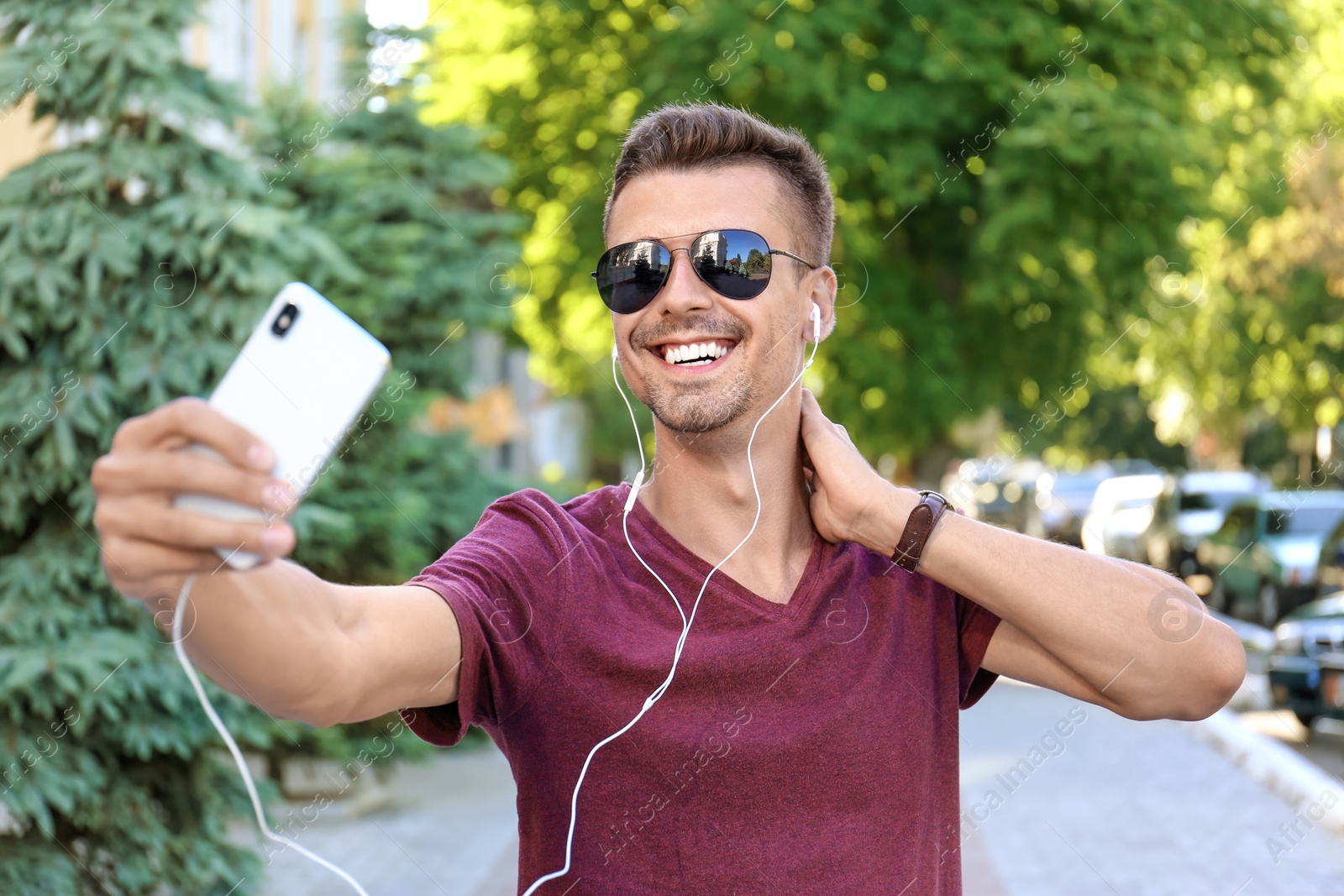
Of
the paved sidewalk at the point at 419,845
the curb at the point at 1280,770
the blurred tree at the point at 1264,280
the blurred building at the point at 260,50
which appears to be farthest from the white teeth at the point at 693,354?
the blurred tree at the point at 1264,280

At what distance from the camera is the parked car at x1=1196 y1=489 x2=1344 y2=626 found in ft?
55.4

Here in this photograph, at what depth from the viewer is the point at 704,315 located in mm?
2580

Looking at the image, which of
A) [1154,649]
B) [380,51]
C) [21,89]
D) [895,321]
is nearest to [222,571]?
[1154,649]

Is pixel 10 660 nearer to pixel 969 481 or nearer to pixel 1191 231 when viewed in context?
pixel 1191 231

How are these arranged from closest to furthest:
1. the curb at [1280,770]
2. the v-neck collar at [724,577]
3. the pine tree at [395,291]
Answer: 1. the v-neck collar at [724,577]
2. the pine tree at [395,291]
3. the curb at [1280,770]

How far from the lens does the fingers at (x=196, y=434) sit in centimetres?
143

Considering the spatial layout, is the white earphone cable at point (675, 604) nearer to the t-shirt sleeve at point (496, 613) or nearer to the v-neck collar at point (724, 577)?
the v-neck collar at point (724, 577)

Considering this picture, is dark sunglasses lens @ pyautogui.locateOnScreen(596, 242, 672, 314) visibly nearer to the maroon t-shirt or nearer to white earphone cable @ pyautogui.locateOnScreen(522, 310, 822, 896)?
white earphone cable @ pyautogui.locateOnScreen(522, 310, 822, 896)

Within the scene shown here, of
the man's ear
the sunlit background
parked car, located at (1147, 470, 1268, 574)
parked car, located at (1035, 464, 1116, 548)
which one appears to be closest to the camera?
the man's ear

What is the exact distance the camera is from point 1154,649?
2.46 metres

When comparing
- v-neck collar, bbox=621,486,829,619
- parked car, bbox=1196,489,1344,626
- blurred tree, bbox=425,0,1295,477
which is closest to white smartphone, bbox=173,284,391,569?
v-neck collar, bbox=621,486,829,619

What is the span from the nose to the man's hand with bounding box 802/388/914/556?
343 mm

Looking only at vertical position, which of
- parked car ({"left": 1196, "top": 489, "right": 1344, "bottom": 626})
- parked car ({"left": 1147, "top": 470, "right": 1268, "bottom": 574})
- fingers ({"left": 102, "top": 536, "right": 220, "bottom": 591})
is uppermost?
fingers ({"left": 102, "top": 536, "right": 220, "bottom": 591})

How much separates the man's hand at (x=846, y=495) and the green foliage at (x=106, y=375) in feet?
12.9
